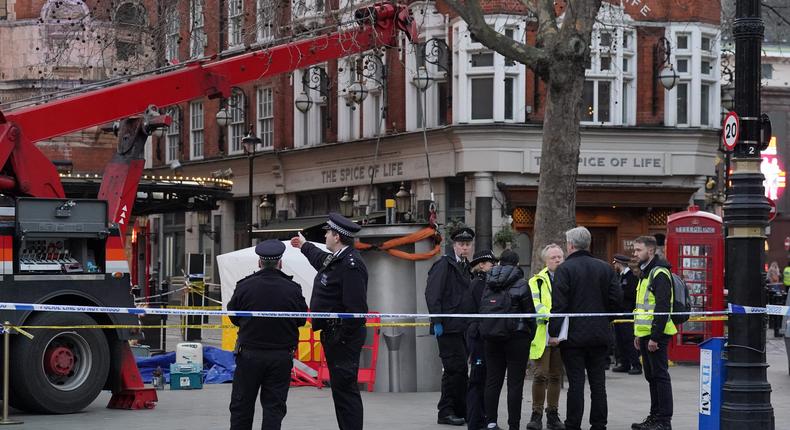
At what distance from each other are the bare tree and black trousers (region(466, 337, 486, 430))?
5.74 meters

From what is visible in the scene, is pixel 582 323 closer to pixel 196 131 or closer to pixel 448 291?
pixel 448 291

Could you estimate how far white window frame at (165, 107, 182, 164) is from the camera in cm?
4722

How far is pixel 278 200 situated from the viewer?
41906 millimetres

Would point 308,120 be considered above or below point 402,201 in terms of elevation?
above

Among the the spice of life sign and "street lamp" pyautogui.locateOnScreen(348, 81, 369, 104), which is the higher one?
"street lamp" pyautogui.locateOnScreen(348, 81, 369, 104)

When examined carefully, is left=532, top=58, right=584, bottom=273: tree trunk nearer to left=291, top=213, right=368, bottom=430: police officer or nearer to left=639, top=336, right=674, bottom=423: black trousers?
left=639, top=336, right=674, bottom=423: black trousers

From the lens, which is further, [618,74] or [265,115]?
[265,115]

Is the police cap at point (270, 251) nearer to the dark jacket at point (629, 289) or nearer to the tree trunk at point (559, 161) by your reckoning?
the tree trunk at point (559, 161)

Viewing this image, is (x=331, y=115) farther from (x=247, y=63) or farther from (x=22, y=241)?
(x=22, y=241)

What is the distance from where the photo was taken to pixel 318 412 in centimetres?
1491

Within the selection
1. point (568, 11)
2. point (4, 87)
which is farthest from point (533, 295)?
point (4, 87)

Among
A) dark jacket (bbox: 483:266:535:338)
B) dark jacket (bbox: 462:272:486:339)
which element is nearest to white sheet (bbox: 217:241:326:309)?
dark jacket (bbox: 462:272:486:339)

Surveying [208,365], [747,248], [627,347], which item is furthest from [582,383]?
[627,347]

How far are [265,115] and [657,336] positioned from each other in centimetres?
3052
